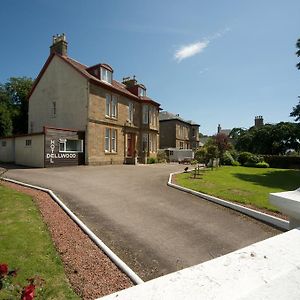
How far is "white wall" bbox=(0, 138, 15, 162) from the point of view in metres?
26.8

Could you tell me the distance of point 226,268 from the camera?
5.41ft

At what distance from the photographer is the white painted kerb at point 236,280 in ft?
4.64

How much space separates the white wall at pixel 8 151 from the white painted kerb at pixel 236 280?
28.5 m

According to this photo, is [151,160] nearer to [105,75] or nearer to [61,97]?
[105,75]

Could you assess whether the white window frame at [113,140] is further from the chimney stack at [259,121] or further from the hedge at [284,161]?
the chimney stack at [259,121]


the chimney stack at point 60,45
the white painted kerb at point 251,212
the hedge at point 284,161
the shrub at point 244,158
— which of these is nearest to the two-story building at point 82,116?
the chimney stack at point 60,45

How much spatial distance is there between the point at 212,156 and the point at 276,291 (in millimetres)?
25072

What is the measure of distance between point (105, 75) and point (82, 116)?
19.2ft

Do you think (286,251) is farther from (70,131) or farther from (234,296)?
(70,131)

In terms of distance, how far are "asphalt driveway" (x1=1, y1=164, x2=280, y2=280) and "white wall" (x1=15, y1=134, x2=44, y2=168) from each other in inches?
372

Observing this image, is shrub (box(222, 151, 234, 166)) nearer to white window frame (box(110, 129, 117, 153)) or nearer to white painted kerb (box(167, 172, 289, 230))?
white window frame (box(110, 129, 117, 153))

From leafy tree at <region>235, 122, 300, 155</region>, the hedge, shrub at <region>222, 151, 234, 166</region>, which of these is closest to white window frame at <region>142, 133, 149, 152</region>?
shrub at <region>222, 151, 234, 166</region>

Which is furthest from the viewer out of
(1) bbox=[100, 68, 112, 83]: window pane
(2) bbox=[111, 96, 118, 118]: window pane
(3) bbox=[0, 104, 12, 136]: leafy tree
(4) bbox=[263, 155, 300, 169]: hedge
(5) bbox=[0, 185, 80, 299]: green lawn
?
(4) bbox=[263, 155, 300, 169]: hedge

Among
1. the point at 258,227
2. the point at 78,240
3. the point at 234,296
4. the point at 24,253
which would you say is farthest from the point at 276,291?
the point at 258,227
